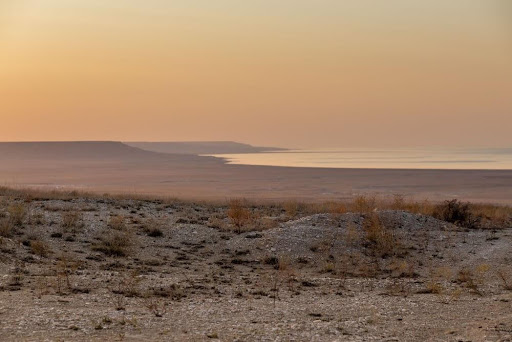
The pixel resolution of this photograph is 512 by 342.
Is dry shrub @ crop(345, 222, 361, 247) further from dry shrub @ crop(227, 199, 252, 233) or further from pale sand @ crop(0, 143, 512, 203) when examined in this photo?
pale sand @ crop(0, 143, 512, 203)

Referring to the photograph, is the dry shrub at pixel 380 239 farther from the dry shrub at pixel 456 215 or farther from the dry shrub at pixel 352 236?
the dry shrub at pixel 456 215

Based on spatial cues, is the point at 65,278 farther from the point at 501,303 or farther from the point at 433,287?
the point at 501,303

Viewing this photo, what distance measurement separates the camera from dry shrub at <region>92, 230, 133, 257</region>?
19.7 meters

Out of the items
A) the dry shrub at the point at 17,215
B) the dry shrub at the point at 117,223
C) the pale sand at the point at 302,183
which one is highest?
the dry shrub at the point at 17,215

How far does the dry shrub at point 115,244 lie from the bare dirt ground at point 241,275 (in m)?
0.04

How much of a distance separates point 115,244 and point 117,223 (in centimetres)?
285

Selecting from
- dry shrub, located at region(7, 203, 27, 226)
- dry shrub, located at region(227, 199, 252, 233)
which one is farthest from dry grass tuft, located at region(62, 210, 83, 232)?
dry shrub, located at region(227, 199, 252, 233)

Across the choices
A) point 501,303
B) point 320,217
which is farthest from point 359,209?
point 501,303

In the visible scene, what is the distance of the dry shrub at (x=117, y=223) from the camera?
74.0 ft

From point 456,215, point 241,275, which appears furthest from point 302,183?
point 241,275

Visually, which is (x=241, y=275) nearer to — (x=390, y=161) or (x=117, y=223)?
(x=117, y=223)

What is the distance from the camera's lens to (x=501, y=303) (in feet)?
44.5

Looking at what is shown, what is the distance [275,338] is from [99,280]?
5.65 meters

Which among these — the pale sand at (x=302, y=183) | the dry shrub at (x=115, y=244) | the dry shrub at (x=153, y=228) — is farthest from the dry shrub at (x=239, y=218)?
the pale sand at (x=302, y=183)
